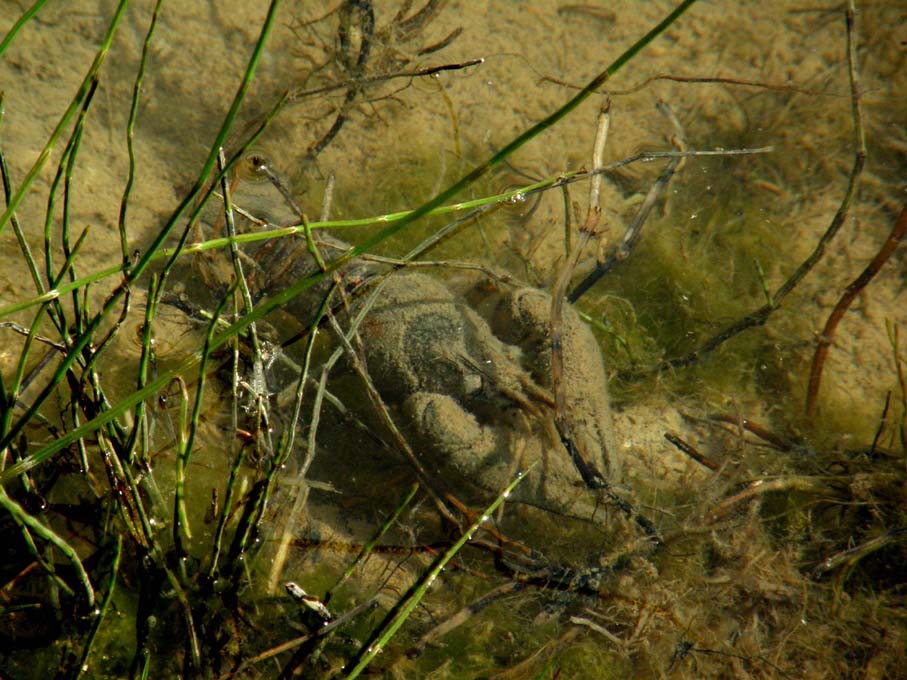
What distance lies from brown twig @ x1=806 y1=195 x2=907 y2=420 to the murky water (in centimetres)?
10

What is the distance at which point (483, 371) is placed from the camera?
3340mm

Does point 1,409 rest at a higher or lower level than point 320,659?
higher

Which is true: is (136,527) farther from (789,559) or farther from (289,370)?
(789,559)

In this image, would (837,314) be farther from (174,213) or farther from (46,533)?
(46,533)

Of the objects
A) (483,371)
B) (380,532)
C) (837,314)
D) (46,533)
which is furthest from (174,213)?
(837,314)

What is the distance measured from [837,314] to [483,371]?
2.52 metres

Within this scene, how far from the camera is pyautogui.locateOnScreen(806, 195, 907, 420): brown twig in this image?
410 centimetres

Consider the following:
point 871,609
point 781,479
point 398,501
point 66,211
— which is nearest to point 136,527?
point 66,211

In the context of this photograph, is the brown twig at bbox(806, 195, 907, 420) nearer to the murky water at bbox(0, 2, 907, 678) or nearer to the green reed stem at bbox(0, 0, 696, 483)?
the murky water at bbox(0, 2, 907, 678)

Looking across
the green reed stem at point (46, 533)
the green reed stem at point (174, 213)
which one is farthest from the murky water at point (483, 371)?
the green reed stem at point (174, 213)

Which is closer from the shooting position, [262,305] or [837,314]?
[262,305]

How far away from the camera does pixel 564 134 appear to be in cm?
493

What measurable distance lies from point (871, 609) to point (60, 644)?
3.78 m

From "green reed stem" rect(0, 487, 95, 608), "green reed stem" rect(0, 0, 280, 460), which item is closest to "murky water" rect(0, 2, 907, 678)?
"green reed stem" rect(0, 487, 95, 608)
